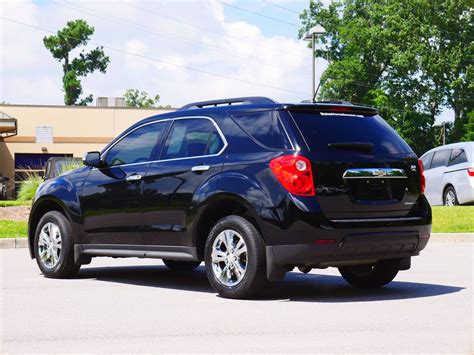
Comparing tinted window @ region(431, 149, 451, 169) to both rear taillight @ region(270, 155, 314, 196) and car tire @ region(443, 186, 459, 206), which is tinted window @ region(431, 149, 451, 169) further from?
rear taillight @ region(270, 155, 314, 196)

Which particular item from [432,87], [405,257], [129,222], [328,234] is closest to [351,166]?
[328,234]

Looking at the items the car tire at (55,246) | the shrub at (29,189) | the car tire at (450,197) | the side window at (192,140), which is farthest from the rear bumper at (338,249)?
the shrub at (29,189)

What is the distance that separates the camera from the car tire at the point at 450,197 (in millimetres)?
22406

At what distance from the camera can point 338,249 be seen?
26.3ft

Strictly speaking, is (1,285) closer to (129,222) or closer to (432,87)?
(129,222)

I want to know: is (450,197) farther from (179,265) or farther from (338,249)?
(338,249)

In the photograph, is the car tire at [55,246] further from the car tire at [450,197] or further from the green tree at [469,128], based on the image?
the green tree at [469,128]

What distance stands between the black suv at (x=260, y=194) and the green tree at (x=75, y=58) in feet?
250

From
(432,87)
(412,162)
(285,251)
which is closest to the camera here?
(285,251)

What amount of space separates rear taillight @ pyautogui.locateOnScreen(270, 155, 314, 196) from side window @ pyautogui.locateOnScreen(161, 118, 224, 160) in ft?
3.01

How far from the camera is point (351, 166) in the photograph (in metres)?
8.30

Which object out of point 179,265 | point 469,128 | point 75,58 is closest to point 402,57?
point 469,128

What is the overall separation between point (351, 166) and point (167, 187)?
1921 mm

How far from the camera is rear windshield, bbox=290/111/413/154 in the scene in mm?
8352
